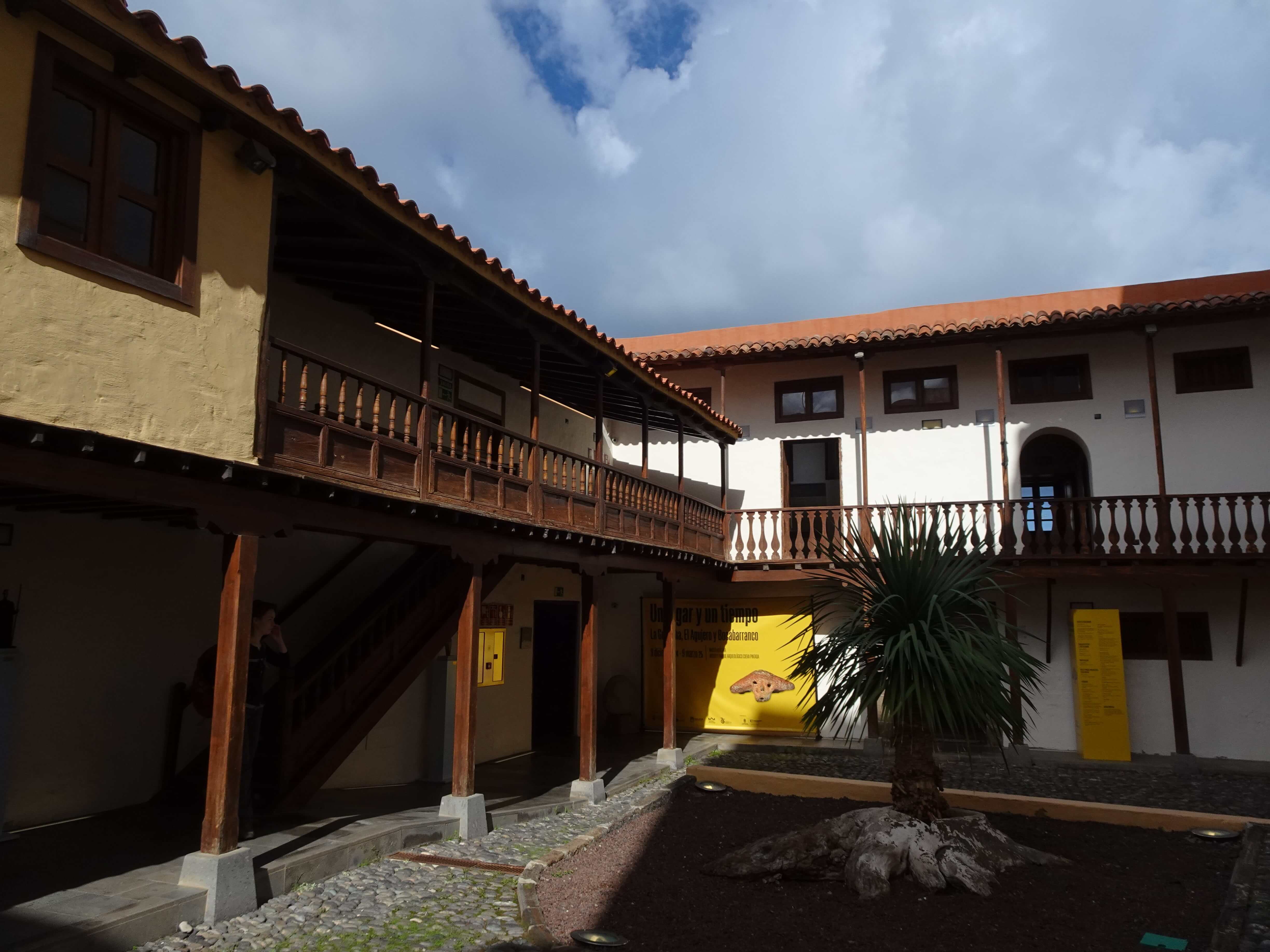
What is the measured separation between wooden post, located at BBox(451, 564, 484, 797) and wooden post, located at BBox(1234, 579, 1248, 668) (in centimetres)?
1145

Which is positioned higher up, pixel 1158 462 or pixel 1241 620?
pixel 1158 462

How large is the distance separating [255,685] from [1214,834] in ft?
26.9

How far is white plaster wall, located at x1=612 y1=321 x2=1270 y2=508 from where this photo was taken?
1422 cm

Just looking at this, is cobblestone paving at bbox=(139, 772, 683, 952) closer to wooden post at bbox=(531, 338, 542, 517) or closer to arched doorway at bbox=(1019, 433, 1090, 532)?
wooden post at bbox=(531, 338, 542, 517)

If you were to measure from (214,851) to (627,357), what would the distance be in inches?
273

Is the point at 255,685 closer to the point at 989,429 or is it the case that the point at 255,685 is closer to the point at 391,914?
the point at 391,914

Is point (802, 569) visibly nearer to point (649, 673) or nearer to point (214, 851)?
point (649, 673)

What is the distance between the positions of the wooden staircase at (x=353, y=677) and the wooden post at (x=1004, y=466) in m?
8.63

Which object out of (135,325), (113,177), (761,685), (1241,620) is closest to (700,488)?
(761,685)

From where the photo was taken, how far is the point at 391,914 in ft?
19.6

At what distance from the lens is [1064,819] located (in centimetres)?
890

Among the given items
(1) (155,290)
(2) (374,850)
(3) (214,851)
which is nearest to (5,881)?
(3) (214,851)

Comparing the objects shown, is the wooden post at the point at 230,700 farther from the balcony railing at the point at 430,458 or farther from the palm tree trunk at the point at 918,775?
the palm tree trunk at the point at 918,775

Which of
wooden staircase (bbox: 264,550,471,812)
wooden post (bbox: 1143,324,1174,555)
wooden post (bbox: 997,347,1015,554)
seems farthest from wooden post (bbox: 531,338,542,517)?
wooden post (bbox: 1143,324,1174,555)
